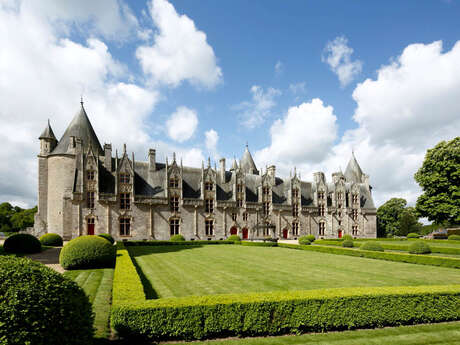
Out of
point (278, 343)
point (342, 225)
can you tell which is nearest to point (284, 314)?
point (278, 343)

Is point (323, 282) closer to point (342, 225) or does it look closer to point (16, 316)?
point (16, 316)

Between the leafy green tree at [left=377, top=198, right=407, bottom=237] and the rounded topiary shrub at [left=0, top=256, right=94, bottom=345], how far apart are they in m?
68.0

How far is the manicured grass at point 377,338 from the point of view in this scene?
6.40 m

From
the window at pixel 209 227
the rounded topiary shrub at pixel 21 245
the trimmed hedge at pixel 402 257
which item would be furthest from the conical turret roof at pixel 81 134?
the trimmed hedge at pixel 402 257

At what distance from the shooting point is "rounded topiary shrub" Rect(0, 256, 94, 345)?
3.81 metres

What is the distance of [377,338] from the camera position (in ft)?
22.0

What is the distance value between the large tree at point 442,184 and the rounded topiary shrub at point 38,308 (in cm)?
4142

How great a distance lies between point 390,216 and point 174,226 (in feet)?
166

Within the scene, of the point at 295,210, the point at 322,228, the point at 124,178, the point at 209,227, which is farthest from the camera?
the point at 322,228

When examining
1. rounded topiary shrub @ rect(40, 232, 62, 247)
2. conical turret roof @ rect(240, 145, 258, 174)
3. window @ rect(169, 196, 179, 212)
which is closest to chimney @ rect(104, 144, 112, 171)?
window @ rect(169, 196, 179, 212)

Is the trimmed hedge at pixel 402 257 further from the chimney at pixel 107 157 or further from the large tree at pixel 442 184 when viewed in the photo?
the chimney at pixel 107 157

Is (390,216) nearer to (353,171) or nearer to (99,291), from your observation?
(353,171)

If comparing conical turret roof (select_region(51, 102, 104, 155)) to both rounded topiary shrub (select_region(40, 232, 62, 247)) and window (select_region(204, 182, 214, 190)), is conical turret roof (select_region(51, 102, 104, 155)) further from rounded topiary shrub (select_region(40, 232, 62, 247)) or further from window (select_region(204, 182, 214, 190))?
window (select_region(204, 182, 214, 190))

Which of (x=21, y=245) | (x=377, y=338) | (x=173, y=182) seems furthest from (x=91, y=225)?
(x=377, y=338)
